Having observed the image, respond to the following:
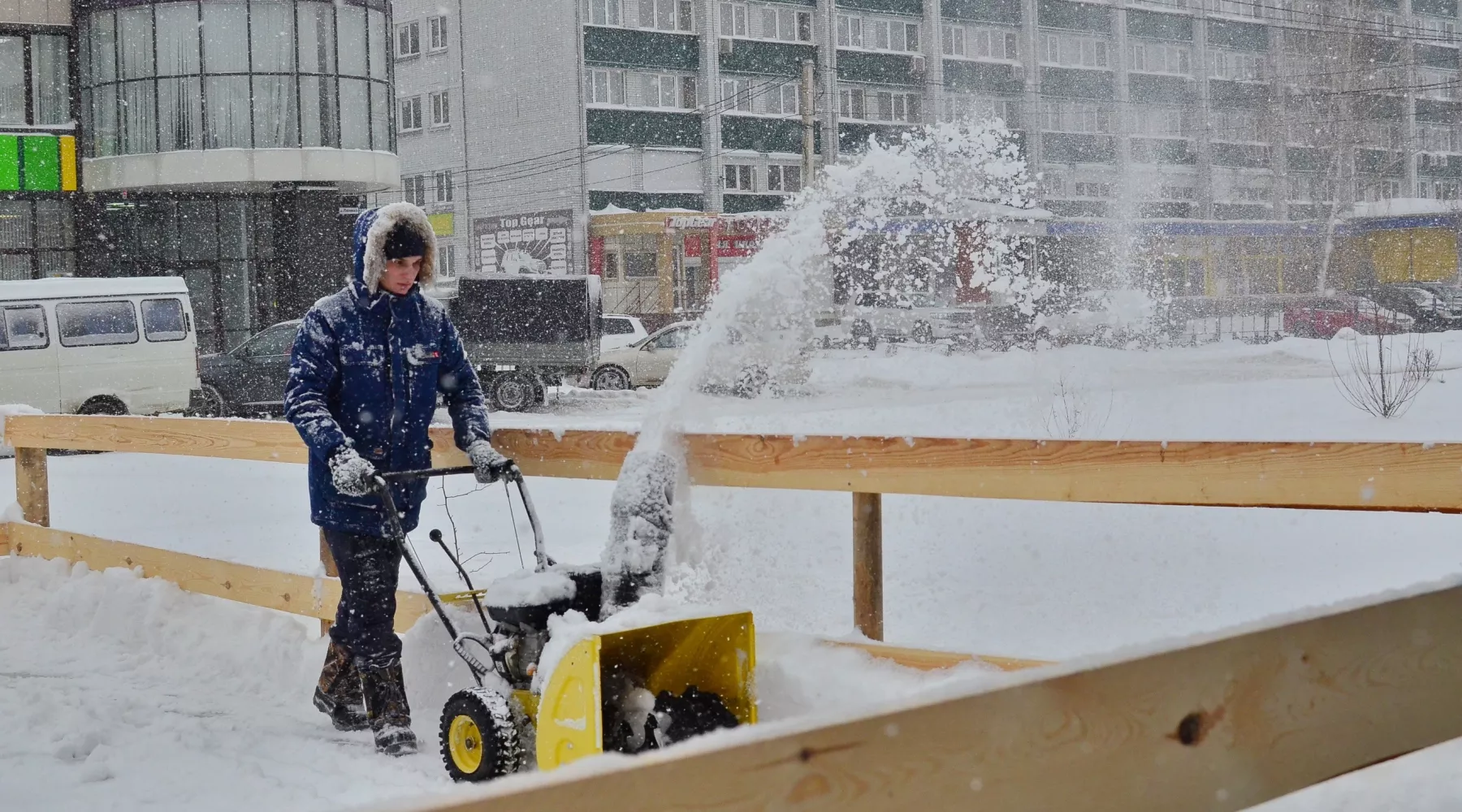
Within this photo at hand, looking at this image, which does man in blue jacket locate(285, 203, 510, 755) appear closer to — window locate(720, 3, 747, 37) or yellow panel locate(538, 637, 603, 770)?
yellow panel locate(538, 637, 603, 770)

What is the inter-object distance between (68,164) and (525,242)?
18.4 meters

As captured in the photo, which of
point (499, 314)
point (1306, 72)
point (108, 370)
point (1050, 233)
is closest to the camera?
point (108, 370)

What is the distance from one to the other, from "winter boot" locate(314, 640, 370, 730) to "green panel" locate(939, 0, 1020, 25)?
54727 mm

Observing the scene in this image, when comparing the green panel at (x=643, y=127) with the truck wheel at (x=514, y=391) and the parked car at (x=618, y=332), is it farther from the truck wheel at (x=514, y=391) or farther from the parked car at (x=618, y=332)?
the truck wheel at (x=514, y=391)

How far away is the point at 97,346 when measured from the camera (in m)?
18.5

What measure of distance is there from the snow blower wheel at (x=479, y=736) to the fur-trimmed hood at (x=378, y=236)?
4.71 feet

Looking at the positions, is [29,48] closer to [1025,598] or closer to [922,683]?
[1025,598]

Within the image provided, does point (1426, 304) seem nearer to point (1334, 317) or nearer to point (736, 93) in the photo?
point (1334, 317)

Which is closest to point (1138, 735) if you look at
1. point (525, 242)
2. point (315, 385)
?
point (315, 385)

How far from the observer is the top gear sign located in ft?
152

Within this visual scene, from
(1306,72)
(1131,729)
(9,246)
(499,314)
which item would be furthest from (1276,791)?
(1306,72)

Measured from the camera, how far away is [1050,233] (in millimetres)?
48812

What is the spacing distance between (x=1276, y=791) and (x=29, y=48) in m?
33.7

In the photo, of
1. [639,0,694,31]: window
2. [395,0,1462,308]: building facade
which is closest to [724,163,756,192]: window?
[395,0,1462,308]: building facade
